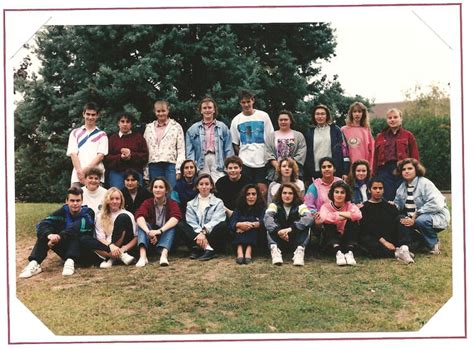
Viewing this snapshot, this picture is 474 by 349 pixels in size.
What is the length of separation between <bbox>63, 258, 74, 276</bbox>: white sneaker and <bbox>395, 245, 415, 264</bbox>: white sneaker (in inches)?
150

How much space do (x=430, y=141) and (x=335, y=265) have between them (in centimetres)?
911

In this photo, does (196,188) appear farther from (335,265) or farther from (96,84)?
(96,84)

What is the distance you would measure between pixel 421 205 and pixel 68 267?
4.31 m

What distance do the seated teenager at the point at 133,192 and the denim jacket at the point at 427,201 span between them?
316 centimetres

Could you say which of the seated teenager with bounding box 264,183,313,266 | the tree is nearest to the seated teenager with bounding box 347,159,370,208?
the seated teenager with bounding box 264,183,313,266

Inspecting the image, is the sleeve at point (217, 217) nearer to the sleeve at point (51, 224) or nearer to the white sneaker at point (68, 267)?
the white sneaker at point (68, 267)

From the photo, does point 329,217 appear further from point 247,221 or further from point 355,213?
point 247,221

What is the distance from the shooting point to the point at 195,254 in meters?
6.58

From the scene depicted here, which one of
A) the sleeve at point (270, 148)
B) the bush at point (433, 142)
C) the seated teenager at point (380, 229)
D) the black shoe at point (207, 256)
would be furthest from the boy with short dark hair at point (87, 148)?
the bush at point (433, 142)

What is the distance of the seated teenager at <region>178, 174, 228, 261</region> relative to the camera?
6.51 metres

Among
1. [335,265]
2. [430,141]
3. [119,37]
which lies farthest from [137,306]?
[430,141]

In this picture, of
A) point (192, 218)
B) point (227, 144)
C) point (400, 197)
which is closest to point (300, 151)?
point (227, 144)

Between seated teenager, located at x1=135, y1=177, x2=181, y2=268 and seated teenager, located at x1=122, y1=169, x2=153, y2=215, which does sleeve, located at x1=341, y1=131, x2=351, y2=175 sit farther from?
seated teenager, located at x1=122, y1=169, x2=153, y2=215

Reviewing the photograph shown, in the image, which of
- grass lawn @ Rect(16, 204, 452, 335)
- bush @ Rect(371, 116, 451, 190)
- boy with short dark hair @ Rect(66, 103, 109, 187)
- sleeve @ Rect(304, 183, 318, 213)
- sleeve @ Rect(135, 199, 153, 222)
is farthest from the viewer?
bush @ Rect(371, 116, 451, 190)
